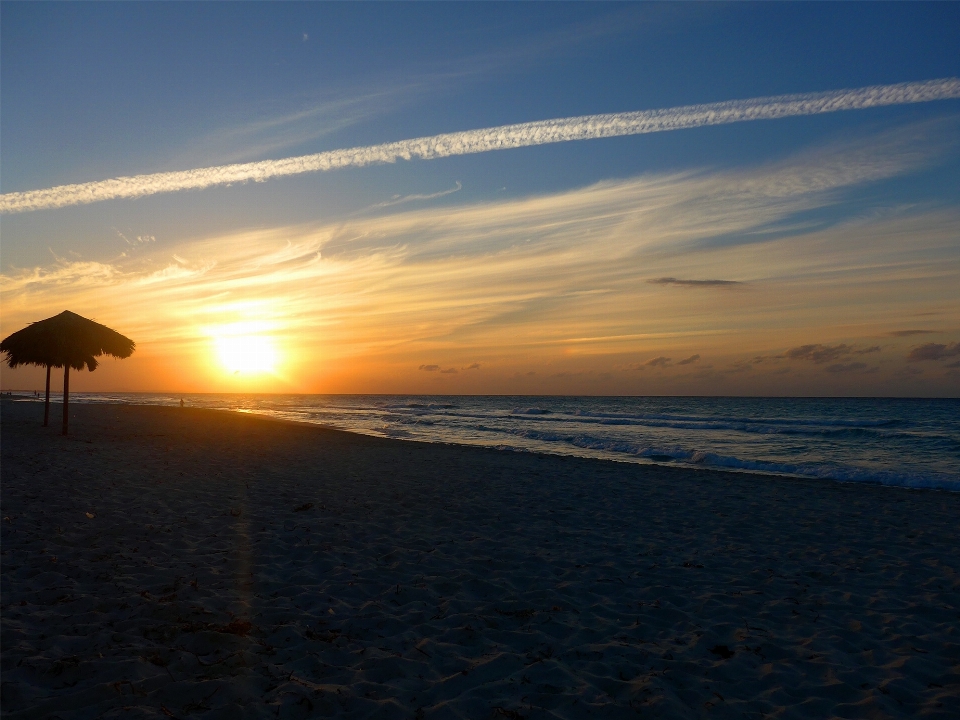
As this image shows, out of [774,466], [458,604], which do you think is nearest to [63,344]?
[458,604]

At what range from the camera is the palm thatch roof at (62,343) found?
1798 centimetres

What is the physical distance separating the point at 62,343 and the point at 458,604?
18.2 metres

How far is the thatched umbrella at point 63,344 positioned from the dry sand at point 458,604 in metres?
8.49

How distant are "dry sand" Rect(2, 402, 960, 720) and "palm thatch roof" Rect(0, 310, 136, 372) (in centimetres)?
849

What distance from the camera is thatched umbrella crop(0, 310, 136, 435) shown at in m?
18.0

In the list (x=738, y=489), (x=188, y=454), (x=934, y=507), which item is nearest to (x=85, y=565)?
(x=188, y=454)

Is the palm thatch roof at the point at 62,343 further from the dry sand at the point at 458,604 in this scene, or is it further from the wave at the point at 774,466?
the wave at the point at 774,466

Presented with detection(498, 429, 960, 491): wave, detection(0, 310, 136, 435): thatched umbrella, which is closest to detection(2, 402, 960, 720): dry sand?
detection(498, 429, 960, 491): wave

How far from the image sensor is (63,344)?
58.9ft

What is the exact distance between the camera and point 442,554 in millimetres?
7258

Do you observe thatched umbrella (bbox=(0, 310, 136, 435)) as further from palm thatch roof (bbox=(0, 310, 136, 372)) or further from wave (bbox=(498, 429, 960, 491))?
wave (bbox=(498, 429, 960, 491))

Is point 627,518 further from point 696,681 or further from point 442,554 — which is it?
point 696,681

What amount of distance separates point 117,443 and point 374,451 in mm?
7811

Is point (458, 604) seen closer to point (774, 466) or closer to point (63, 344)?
point (774, 466)
